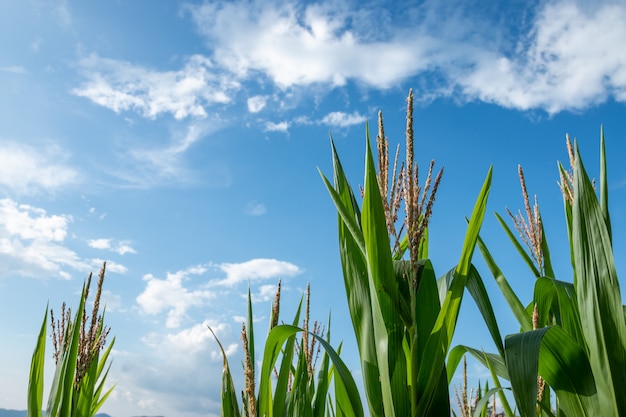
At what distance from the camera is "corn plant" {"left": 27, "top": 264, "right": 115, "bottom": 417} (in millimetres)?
2396

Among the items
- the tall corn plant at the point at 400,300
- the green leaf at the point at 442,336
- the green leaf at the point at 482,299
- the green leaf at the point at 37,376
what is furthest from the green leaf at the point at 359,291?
the green leaf at the point at 37,376

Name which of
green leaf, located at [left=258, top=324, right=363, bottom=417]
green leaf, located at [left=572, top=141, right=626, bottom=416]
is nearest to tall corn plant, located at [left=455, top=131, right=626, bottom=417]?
green leaf, located at [left=572, top=141, right=626, bottom=416]

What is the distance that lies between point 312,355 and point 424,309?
90cm

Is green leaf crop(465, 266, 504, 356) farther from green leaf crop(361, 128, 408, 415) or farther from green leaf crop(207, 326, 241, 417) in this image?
green leaf crop(207, 326, 241, 417)

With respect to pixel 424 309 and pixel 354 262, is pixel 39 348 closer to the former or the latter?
pixel 354 262

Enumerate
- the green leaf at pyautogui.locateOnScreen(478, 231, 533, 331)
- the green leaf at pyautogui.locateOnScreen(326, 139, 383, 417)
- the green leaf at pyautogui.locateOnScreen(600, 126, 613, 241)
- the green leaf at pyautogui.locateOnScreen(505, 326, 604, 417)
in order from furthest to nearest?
the green leaf at pyautogui.locateOnScreen(478, 231, 533, 331), the green leaf at pyautogui.locateOnScreen(600, 126, 613, 241), the green leaf at pyautogui.locateOnScreen(326, 139, 383, 417), the green leaf at pyautogui.locateOnScreen(505, 326, 604, 417)

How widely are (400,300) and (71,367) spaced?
154 centimetres

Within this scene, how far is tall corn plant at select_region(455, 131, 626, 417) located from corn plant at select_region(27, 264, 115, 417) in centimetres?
157

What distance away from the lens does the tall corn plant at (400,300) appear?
1572mm

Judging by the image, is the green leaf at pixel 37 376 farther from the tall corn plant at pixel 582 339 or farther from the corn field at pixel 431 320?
the tall corn plant at pixel 582 339

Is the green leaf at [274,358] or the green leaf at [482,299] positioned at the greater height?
the green leaf at [482,299]

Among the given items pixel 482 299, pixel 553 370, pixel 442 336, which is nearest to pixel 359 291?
pixel 442 336

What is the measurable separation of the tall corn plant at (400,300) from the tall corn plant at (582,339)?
22cm

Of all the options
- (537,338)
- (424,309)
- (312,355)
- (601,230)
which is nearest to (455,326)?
(424,309)
